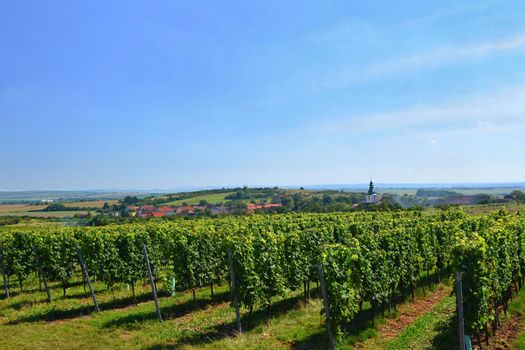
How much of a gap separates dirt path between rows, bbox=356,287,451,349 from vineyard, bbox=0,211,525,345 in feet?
1.52

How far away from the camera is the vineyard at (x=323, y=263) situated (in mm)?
9641

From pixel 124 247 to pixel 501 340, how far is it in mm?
14558

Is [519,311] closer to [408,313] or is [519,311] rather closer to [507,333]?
[507,333]

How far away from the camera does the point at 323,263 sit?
31.9 feet

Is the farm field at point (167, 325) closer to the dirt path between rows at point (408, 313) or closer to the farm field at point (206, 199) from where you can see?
the dirt path between rows at point (408, 313)

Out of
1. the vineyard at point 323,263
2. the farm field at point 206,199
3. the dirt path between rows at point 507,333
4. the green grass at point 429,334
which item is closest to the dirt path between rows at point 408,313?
the green grass at point 429,334

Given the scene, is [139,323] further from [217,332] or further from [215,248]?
[215,248]

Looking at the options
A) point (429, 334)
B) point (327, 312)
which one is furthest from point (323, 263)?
point (429, 334)

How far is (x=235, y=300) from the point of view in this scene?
35.0ft

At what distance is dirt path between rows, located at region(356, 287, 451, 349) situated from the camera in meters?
10.6

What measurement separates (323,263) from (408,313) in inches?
197

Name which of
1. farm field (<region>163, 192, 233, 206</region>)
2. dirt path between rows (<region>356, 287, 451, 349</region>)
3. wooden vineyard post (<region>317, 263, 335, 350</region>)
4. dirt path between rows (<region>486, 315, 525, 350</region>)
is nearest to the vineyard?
wooden vineyard post (<region>317, 263, 335, 350</region>)

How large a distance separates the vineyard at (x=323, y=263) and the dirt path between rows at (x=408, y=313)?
18.3 inches

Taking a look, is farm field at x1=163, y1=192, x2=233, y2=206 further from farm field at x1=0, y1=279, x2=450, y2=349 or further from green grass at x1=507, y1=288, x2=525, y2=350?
green grass at x1=507, y1=288, x2=525, y2=350
